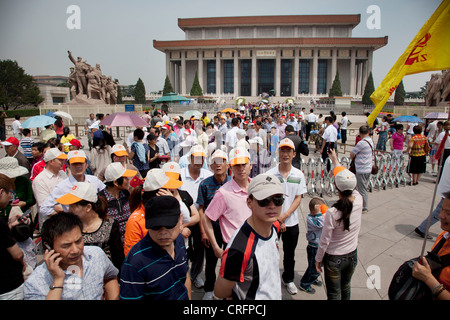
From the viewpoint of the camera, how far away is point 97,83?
27.2m

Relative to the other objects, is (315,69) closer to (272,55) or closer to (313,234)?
(272,55)

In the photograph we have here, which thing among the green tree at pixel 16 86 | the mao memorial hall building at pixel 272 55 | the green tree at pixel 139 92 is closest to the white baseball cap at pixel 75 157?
the green tree at pixel 16 86

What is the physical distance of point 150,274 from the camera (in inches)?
68.9

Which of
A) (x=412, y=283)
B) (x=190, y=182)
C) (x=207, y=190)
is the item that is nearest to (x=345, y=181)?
(x=412, y=283)

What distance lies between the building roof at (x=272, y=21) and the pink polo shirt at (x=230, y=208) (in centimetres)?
7364

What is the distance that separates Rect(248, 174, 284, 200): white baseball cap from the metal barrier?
5538 millimetres

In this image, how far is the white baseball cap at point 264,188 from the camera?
1755 mm

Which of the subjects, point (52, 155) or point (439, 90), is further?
point (439, 90)

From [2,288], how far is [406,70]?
402cm

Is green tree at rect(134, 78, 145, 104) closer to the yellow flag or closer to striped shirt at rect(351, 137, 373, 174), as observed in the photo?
striped shirt at rect(351, 137, 373, 174)

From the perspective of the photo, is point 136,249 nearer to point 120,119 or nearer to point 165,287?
point 165,287

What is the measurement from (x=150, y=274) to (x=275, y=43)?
6540 cm

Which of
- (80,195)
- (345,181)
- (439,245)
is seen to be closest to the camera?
(439,245)
